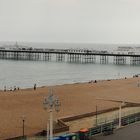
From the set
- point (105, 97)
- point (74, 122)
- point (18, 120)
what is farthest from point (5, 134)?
point (105, 97)

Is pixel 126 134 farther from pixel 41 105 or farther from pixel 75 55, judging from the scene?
pixel 75 55

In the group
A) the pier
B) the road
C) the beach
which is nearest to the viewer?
the road

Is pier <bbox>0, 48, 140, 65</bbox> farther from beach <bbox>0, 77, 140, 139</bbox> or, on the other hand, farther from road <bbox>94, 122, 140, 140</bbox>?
road <bbox>94, 122, 140, 140</bbox>

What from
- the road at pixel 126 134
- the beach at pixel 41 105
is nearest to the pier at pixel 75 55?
the beach at pixel 41 105

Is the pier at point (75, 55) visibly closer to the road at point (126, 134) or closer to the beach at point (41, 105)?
the beach at point (41, 105)

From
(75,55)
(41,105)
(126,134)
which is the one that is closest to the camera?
(126,134)

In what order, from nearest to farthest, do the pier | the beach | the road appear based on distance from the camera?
the road, the beach, the pier

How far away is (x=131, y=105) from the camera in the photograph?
32188 mm

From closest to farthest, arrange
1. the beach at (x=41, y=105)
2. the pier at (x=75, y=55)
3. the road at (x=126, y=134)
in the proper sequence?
the road at (x=126, y=134)
the beach at (x=41, y=105)
the pier at (x=75, y=55)

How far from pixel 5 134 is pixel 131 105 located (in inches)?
536

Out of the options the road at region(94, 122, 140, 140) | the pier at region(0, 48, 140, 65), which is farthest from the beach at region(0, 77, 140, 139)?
the pier at region(0, 48, 140, 65)

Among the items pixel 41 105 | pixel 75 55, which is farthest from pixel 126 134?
pixel 75 55

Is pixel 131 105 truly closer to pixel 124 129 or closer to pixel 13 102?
pixel 13 102

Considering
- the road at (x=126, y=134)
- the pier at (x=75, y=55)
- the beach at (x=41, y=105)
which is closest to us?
the road at (x=126, y=134)
